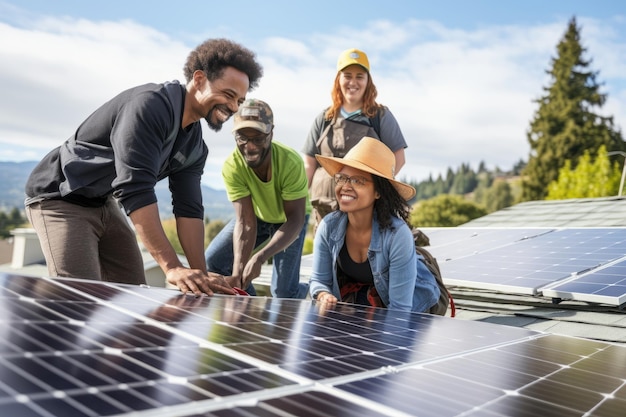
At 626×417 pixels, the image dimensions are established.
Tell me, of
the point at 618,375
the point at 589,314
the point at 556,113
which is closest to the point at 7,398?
the point at 618,375

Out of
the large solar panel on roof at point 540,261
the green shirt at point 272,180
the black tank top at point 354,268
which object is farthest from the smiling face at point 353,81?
the large solar panel on roof at point 540,261

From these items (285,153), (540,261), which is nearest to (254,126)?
(285,153)

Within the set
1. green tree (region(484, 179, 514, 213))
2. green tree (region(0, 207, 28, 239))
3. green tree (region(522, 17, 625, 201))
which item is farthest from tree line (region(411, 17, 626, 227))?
green tree (region(0, 207, 28, 239))

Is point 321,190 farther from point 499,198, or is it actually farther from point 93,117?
point 499,198

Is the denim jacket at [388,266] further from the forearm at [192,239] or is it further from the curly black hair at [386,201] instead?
the forearm at [192,239]

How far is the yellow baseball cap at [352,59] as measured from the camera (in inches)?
239

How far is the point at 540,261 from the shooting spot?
638 centimetres

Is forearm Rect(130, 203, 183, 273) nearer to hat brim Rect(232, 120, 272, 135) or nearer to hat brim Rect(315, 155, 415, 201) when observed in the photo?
hat brim Rect(315, 155, 415, 201)

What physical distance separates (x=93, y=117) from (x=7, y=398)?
128 inches

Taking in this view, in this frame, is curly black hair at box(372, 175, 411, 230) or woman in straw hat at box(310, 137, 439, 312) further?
curly black hair at box(372, 175, 411, 230)

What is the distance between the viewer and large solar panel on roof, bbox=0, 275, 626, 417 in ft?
4.21

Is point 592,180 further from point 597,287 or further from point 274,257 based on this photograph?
point 274,257

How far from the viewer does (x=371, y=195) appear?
4.69m

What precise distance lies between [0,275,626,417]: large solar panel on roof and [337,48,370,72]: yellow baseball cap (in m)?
3.69
